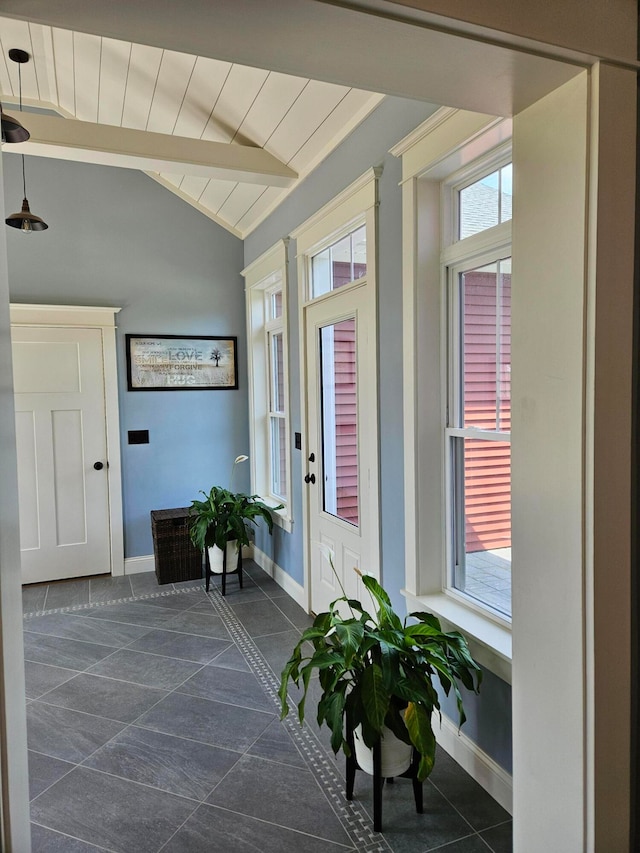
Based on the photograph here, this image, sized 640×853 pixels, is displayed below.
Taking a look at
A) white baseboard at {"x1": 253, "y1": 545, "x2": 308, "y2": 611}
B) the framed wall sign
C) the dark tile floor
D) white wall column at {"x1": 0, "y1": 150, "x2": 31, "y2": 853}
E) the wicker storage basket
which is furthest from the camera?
the framed wall sign

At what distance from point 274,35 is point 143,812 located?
2.25 m

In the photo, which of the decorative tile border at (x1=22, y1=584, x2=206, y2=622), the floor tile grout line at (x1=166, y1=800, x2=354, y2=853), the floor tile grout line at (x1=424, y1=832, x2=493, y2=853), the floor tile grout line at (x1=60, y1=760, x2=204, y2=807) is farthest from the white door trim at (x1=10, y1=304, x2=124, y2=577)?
the floor tile grout line at (x1=424, y1=832, x2=493, y2=853)

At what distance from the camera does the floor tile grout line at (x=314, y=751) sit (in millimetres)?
1738

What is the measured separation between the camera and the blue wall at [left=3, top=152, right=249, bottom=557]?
4.10 m

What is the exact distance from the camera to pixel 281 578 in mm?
4035

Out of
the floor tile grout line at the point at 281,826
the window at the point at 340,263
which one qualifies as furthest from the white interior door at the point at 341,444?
the floor tile grout line at the point at 281,826

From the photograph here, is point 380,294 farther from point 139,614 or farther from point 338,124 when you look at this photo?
point 139,614

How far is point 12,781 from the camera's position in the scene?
0.80 metres

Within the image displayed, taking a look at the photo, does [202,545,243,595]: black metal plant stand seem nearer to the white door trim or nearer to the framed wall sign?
the white door trim

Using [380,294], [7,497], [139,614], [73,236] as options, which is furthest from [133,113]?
[7,497]

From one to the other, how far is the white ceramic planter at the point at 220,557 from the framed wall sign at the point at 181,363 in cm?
136

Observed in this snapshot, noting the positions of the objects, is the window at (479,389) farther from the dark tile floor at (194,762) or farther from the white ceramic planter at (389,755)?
the dark tile floor at (194,762)

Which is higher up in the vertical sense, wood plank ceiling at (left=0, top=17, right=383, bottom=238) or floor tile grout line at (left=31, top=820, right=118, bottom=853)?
wood plank ceiling at (left=0, top=17, right=383, bottom=238)

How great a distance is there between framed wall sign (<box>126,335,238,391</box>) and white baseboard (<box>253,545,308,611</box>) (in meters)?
1.47
